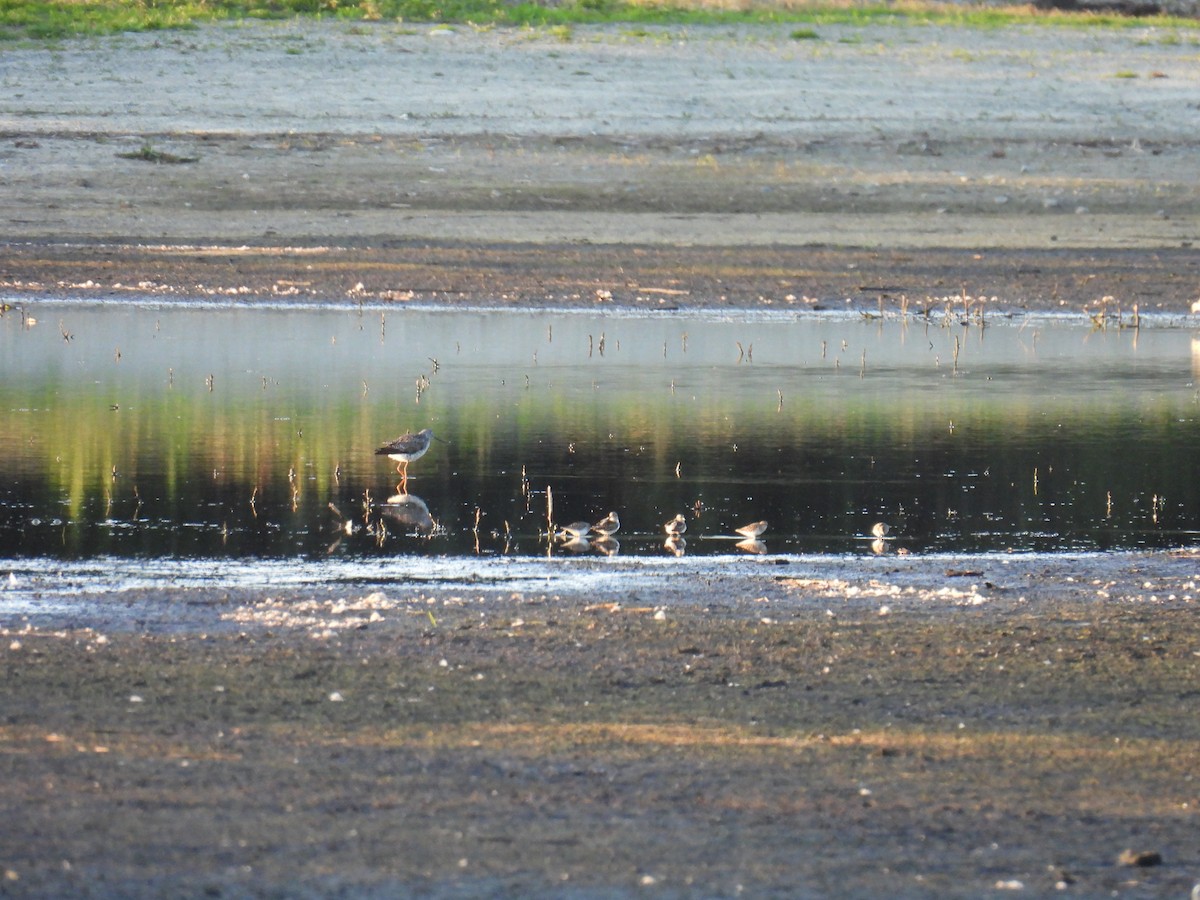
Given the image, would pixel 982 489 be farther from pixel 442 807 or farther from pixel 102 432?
pixel 442 807

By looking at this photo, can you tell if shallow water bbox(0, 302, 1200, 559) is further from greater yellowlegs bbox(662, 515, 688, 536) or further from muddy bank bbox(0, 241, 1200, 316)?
muddy bank bbox(0, 241, 1200, 316)

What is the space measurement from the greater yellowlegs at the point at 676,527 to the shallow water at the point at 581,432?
0.24 ft

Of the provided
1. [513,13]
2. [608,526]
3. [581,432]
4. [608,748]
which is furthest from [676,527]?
[513,13]

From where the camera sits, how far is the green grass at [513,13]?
90.3ft

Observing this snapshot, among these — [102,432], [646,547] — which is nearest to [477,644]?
[646,547]

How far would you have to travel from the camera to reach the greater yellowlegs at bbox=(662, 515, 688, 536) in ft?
26.3

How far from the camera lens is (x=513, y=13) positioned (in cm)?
2984

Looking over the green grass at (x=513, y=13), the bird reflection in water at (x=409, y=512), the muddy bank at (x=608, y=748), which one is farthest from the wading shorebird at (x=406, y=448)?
the green grass at (x=513, y=13)

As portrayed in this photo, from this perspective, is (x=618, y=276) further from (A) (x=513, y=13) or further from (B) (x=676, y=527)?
(A) (x=513, y=13)

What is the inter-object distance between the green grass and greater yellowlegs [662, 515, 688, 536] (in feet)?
66.9

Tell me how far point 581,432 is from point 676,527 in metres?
2.64

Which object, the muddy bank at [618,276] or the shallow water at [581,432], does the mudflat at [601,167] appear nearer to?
the muddy bank at [618,276]

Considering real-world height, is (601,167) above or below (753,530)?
above

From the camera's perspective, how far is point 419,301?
16953mm
